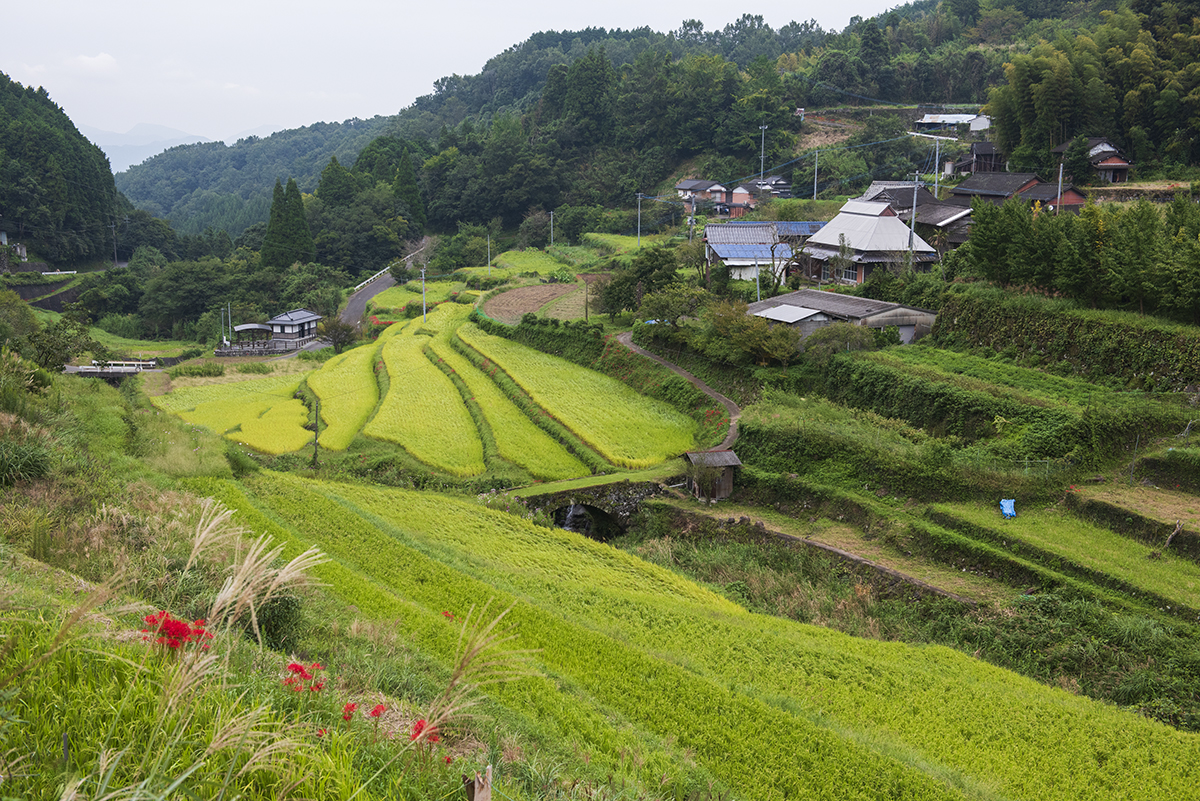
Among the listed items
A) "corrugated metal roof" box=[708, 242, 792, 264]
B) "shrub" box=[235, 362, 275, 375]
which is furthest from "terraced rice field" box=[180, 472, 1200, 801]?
"shrub" box=[235, 362, 275, 375]

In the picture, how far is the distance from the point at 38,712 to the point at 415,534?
1202 centimetres

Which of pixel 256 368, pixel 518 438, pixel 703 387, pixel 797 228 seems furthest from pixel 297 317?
pixel 703 387

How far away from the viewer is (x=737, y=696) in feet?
32.5

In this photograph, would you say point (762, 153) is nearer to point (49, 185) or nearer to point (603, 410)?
point (603, 410)

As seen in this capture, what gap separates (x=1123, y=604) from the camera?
13.8 metres

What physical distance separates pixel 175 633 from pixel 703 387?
77.8 ft

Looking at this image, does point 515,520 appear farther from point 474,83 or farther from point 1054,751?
point 474,83

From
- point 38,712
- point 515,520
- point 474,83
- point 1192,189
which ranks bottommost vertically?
point 515,520

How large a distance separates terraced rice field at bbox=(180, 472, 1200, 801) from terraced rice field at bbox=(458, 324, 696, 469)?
824 cm

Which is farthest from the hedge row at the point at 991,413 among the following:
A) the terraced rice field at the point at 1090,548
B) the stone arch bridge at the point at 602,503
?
the stone arch bridge at the point at 602,503

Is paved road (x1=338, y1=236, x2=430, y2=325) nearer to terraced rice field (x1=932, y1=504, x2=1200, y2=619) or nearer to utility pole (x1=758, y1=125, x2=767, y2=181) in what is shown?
utility pole (x1=758, y1=125, x2=767, y2=181)

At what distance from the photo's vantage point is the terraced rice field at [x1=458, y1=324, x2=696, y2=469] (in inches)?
957

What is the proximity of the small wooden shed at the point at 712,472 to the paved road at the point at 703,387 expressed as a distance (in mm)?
1142

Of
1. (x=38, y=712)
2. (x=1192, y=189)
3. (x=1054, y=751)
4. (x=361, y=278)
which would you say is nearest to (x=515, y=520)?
(x=1054, y=751)
